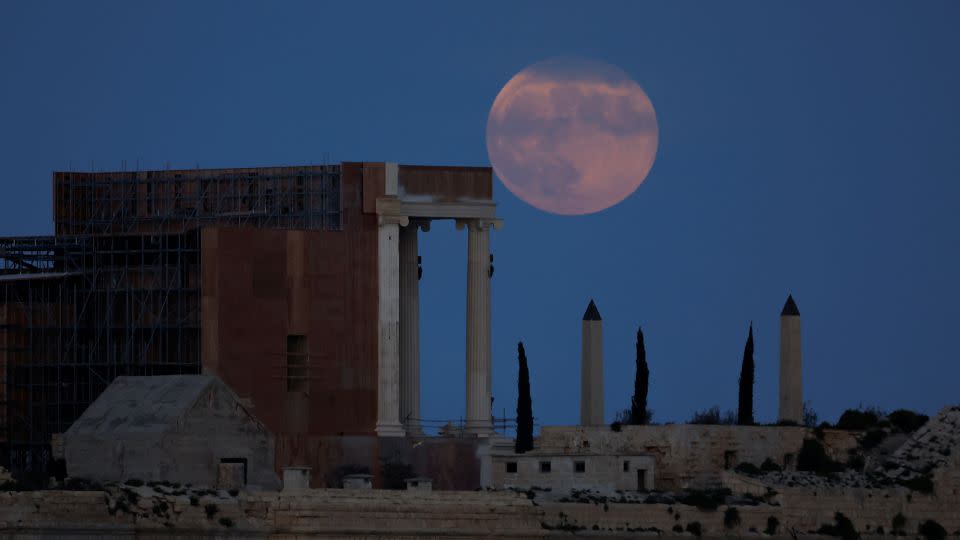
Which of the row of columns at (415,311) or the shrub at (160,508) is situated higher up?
the row of columns at (415,311)

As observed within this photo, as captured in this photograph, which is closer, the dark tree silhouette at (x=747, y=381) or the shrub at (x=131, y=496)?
the shrub at (x=131, y=496)

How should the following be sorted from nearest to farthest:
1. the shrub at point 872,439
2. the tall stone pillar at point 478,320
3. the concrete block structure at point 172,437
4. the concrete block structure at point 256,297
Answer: the concrete block structure at point 172,437 → the shrub at point 872,439 → the concrete block structure at point 256,297 → the tall stone pillar at point 478,320

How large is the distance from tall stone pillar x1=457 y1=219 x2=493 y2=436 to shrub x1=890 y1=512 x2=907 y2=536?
61.8ft

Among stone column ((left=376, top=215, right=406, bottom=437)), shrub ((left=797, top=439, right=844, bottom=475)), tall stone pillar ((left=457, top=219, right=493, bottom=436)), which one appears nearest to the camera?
shrub ((left=797, top=439, right=844, bottom=475))

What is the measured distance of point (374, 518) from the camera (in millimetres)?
78875

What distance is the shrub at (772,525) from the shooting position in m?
81.9

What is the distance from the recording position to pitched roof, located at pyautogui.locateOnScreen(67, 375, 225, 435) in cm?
8256

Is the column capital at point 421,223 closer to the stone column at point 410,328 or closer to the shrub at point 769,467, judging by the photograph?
the stone column at point 410,328

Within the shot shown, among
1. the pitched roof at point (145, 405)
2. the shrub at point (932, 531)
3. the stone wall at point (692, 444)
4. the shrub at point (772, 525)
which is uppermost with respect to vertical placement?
the pitched roof at point (145, 405)

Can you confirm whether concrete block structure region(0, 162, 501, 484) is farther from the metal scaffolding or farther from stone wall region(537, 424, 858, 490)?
stone wall region(537, 424, 858, 490)

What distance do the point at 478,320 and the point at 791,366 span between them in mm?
10906

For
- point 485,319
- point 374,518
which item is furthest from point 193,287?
point 374,518

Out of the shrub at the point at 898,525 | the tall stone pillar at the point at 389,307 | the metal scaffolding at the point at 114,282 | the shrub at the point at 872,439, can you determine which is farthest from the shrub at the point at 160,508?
the shrub at the point at 872,439

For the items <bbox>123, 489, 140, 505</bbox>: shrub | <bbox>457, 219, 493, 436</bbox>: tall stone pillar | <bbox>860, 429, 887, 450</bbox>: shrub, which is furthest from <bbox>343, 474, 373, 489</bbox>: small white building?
<bbox>860, 429, 887, 450</bbox>: shrub
